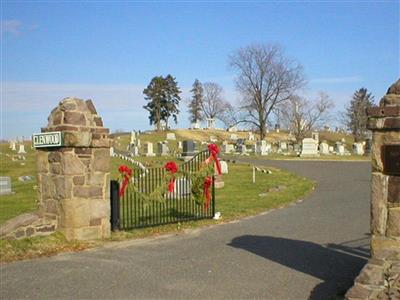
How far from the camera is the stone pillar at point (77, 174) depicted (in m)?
8.55

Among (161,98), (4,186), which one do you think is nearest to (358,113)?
(161,98)

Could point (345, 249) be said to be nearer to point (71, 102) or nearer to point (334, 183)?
point (71, 102)

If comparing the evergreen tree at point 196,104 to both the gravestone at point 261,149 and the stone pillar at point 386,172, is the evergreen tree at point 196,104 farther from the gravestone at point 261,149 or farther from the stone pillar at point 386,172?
the stone pillar at point 386,172

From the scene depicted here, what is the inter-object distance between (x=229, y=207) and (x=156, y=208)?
207 centimetres

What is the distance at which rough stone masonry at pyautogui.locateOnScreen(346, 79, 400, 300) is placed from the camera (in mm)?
5051

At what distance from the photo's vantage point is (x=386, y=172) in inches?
203

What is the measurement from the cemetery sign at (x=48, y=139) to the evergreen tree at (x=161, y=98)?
8312 centimetres

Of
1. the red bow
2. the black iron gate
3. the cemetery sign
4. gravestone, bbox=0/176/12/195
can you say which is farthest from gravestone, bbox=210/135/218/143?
the cemetery sign

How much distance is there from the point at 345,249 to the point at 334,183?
12641 mm

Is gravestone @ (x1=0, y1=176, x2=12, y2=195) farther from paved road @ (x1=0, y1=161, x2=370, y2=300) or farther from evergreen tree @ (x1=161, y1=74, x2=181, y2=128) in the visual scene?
evergreen tree @ (x1=161, y1=74, x2=181, y2=128)

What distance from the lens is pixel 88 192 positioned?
8.77 metres

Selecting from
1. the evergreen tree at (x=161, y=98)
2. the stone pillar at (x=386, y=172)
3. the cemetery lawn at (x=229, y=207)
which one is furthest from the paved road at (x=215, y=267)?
the evergreen tree at (x=161, y=98)

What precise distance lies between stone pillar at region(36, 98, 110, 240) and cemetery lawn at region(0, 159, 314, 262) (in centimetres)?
34

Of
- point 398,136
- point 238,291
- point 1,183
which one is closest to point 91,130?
point 238,291
